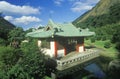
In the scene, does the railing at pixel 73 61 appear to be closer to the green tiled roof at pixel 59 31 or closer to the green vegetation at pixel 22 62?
the green tiled roof at pixel 59 31

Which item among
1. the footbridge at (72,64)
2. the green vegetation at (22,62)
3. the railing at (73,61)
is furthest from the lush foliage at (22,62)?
the railing at (73,61)

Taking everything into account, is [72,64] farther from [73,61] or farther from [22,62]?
[22,62]

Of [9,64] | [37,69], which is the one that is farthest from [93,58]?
[9,64]

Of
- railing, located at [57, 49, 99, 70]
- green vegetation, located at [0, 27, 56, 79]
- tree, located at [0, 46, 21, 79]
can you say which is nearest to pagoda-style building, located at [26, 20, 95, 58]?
railing, located at [57, 49, 99, 70]

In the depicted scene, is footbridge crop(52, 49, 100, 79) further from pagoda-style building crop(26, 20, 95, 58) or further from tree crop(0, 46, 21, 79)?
tree crop(0, 46, 21, 79)

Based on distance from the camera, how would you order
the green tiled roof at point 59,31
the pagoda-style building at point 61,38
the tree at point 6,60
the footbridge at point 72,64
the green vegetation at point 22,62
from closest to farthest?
the tree at point 6,60
the green vegetation at point 22,62
the footbridge at point 72,64
the green tiled roof at point 59,31
the pagoda-style building at point 61,38

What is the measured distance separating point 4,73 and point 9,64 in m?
1.07

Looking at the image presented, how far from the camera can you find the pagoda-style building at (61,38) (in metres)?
28.0

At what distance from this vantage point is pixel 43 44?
31.3 metres

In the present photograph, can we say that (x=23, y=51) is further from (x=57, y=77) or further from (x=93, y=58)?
(x=93, y=58)

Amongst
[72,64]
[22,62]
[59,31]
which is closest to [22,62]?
[22,62]

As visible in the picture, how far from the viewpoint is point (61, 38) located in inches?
1159

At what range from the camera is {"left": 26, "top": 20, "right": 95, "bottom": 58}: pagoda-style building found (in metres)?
28.0

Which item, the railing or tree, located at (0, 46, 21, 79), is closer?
tree, located at (0, 46, 21, 79)
